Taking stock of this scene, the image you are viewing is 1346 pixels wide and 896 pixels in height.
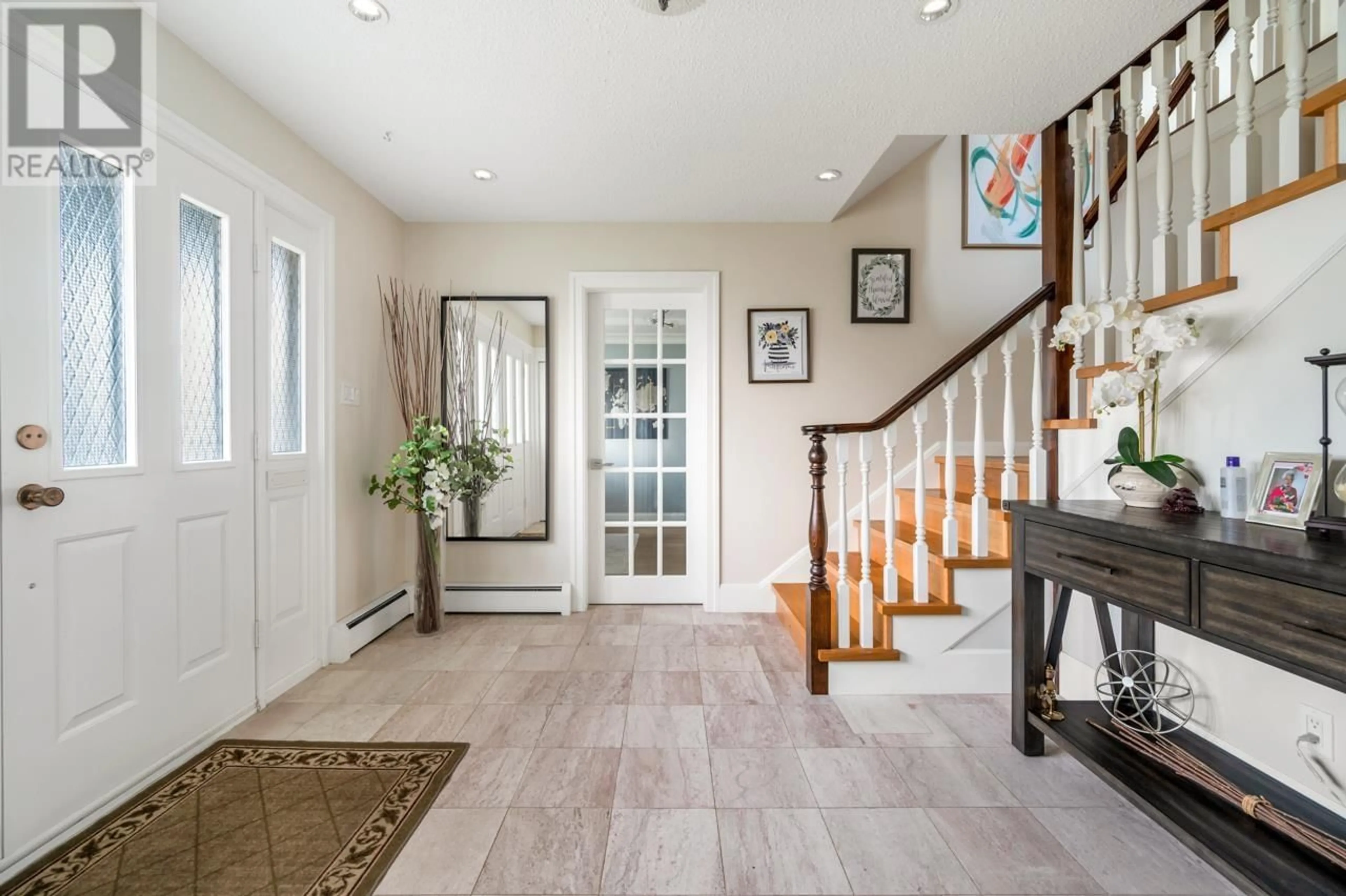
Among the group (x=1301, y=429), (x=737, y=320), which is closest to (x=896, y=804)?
(x=1301, y=429)

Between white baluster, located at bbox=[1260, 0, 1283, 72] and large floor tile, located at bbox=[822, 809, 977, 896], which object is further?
white baluster, located at bbox=[1260, 0, 1283, 72]

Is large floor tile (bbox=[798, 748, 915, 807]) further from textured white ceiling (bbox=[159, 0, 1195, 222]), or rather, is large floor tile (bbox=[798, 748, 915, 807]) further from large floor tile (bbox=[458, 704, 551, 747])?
textured white ceiling (bbox=[159, 0, 1195, 222])

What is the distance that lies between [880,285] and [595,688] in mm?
2784

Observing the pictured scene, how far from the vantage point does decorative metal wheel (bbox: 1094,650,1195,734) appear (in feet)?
5.73

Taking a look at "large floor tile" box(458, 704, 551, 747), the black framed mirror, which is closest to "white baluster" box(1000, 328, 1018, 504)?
"large floor tile" box(458, 704, 551, 747)

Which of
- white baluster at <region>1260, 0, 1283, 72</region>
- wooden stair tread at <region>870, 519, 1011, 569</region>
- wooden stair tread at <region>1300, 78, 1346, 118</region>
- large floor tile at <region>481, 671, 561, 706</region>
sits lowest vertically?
large floor tile at <region>481, 671, 561, 706</region>

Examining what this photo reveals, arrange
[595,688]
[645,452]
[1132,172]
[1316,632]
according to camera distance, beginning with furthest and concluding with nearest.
→ [645,452] < [595,688] < [1132,172] < [1316,632]

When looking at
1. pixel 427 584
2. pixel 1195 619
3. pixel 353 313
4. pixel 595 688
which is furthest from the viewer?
pixel 427 584

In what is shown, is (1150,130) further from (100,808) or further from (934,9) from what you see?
(100,808)

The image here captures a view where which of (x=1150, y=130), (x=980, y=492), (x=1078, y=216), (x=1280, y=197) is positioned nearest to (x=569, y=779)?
(x=980, y=492)

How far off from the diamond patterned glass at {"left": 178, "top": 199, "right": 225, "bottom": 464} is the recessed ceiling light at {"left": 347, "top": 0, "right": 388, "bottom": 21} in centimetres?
88

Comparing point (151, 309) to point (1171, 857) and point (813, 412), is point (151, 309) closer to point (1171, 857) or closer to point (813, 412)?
point (813, 412)

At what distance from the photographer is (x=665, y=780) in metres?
1.77

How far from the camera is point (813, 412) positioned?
11.4ft
